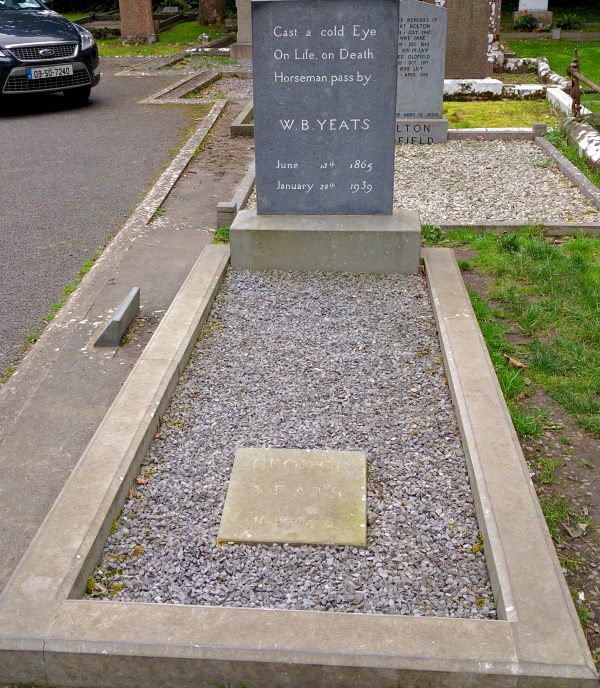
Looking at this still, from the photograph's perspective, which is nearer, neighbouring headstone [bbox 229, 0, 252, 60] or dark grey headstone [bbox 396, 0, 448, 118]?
dark grey headstone [bbox 396, 0, 448, 118]

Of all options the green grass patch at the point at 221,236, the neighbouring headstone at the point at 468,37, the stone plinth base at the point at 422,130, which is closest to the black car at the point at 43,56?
the stone plinth base at the point at 422,130

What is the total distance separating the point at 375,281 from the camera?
5.00m

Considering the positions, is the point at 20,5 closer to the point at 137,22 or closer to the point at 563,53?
the point at 137,22

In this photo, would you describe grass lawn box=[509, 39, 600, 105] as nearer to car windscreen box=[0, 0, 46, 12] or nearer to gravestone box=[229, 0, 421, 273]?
car windscreen box=[0, 0, 46, 12]

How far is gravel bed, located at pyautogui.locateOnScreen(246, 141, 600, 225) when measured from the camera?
6395mm

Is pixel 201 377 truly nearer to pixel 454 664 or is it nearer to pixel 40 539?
pixel 40 539

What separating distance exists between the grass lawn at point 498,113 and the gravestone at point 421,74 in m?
0.59

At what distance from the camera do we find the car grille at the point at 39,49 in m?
10.5

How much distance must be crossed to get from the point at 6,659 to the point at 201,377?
191cm

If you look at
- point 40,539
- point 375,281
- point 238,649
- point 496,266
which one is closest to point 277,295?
point 375,281

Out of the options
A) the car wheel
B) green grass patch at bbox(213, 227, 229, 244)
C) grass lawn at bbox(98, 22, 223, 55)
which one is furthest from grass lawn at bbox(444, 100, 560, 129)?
grass lawn at bbox(98, 22, 223, 55)

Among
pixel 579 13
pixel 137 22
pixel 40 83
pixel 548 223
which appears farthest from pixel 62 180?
pixel 579 13

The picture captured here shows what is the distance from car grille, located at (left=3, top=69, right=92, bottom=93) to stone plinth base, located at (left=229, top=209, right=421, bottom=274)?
7.20 meters

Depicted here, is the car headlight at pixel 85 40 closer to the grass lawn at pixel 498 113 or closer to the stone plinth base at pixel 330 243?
the grass lawn at pixel 498 113
